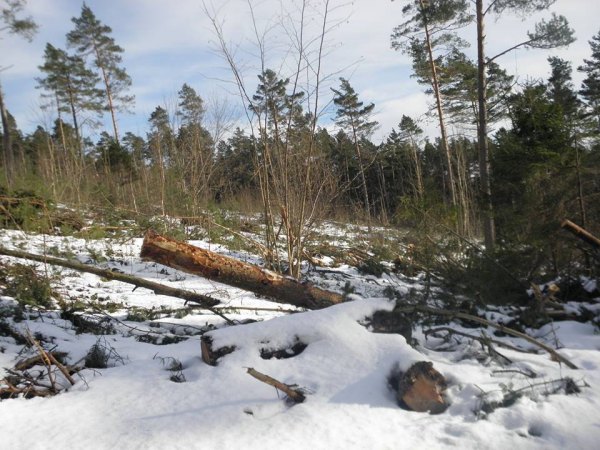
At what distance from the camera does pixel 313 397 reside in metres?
2.42

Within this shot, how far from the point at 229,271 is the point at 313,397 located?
6.17ft

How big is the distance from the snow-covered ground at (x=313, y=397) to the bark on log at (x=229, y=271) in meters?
0.73

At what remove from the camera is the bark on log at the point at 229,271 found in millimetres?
3805

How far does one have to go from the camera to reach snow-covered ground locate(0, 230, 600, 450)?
6.93 feet

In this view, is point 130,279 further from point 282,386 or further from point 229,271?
point 282,386

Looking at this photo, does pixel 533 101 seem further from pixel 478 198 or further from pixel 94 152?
pixel 94 152

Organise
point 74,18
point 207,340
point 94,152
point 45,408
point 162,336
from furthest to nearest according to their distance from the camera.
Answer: point 94,152
point 74,18
point 162,336
point 207,340
point 45,408

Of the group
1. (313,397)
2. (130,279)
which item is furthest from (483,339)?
(130,279)

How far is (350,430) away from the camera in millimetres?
2174

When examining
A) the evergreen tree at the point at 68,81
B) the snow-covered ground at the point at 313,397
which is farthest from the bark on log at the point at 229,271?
the evergreen tree at the point at 68,81

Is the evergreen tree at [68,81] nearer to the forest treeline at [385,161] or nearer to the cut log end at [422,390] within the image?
the forest treeline at [385,161]

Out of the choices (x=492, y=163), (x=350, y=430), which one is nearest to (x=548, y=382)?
(x=350, y=430)

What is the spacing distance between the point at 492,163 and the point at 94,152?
95.3 ft

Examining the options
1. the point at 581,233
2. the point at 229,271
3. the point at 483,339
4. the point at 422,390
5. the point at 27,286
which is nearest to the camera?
the point at 422,390
